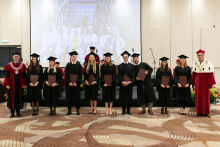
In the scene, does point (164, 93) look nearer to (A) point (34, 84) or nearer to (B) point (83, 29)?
(A) point (34, 84)

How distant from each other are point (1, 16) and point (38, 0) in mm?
2594

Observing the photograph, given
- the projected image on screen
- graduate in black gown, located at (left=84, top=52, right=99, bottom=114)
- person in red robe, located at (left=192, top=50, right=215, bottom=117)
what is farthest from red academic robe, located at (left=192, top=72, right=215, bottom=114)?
the projected image on screen

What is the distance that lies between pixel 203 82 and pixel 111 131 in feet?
9.99

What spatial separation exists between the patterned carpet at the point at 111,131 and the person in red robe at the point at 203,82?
12.3 inches

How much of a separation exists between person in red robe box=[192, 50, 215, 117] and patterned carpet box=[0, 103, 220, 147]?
1.03 ft

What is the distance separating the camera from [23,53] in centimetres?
1060

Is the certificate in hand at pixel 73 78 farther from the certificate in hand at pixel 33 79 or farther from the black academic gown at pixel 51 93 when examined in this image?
the certificate in hand at pixel 33 79

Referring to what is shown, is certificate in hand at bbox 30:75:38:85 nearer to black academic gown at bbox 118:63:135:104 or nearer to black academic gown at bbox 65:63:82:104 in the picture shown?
black academic gown at bbox 65:63:82:104

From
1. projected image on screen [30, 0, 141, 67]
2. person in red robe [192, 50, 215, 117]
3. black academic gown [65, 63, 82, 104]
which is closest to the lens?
person in red robe [192, 50, 215, 117]

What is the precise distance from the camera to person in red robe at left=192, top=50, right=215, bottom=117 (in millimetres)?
4613

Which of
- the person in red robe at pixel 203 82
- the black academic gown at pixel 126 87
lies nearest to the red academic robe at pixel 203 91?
the person in red robe at pixel 203 82

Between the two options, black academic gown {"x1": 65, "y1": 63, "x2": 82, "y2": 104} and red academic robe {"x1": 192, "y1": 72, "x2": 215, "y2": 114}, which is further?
black academic gown {"x1": 65, "y1": 63, "x2": 82, "y2": 104}

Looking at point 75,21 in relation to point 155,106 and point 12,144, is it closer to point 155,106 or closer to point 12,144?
point 155,106

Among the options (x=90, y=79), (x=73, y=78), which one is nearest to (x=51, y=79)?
(x=73, y=78)
